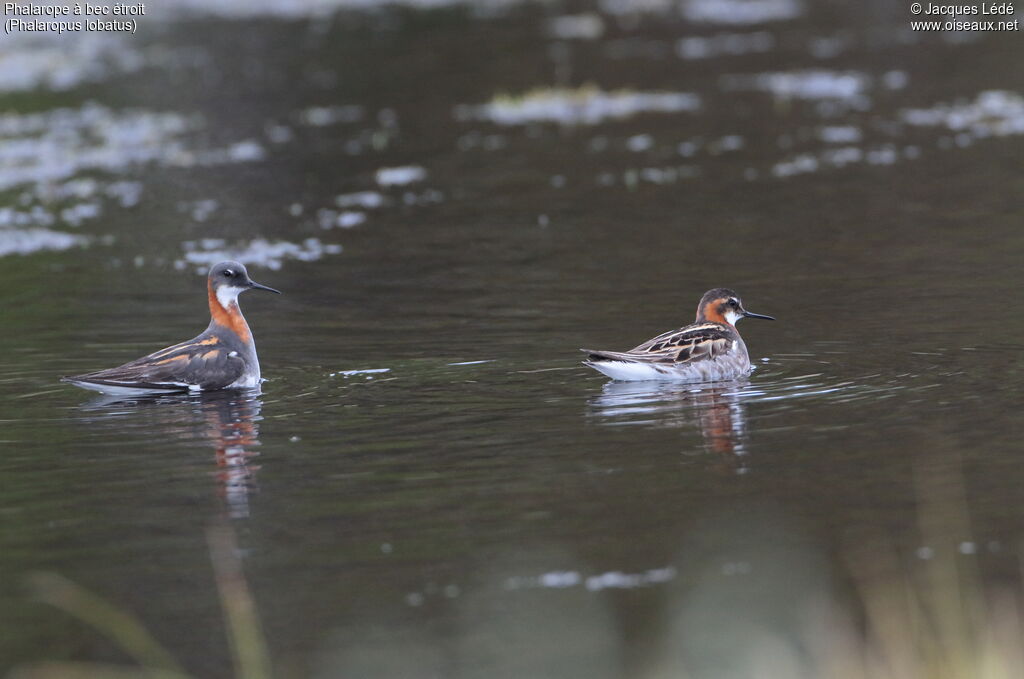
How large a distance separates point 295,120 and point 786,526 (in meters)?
19.5

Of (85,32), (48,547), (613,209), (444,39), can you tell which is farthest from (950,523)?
(85,32)

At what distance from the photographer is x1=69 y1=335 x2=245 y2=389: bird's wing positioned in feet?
40.5

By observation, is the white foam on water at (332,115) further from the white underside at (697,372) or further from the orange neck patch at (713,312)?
the white underside at (697,372)

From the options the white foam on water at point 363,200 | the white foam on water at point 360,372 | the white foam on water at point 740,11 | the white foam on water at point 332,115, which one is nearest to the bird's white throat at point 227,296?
the white foam on water at point 360,372

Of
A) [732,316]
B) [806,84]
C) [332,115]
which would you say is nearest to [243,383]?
[732,316]

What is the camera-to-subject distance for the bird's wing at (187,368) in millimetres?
12344

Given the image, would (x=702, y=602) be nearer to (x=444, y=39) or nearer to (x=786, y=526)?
(x=786, y=526)

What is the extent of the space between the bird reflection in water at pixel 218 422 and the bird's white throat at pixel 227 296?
1.08 metres

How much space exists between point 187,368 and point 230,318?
0.82 metres

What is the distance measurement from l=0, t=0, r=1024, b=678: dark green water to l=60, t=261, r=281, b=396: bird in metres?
0.20

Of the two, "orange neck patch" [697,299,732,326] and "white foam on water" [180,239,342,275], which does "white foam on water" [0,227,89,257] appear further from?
"orange neck patch" [697,299,732,326]

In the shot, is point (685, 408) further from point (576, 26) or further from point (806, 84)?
point (576, 26)

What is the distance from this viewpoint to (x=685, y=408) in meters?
11.3

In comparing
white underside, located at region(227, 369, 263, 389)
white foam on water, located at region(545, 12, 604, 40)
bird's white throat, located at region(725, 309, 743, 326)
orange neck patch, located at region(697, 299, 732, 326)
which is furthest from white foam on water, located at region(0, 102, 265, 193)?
bird's white throat, located at region(725, 309, 743, 326)
